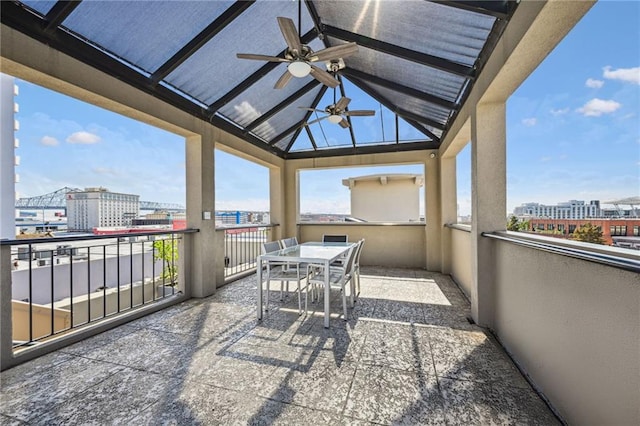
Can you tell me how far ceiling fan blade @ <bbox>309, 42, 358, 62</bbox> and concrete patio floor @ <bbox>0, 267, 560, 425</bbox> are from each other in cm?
284

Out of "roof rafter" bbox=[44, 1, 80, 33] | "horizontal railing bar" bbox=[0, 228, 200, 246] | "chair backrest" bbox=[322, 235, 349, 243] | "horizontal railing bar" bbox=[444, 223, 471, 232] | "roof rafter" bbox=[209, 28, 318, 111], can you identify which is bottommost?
"chair backrest" bbox=[322, 235, 349, 243]

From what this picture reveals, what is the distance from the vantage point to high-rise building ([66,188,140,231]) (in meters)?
3.67

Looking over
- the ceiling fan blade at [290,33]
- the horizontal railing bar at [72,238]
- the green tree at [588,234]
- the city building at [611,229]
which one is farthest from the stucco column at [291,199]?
the green tree at [588,234]

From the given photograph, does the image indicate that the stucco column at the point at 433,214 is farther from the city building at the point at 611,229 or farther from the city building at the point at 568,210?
the city building at the point at 611,229

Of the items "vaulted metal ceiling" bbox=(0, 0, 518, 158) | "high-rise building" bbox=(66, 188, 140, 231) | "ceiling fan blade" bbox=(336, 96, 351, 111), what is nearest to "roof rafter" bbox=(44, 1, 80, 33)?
"vaulted metal ceiling" bbox=(0, 0, 518, 158)

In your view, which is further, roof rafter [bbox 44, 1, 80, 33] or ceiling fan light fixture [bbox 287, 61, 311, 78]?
ceiling fan light fixture [bbox 287, 61, 311, 78]

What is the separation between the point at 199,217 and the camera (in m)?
4.07

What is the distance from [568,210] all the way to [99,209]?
19.4 feet

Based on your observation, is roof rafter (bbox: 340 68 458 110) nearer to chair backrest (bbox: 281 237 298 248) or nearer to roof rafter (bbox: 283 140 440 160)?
roof rafter (bbox: 283 140 440 160)

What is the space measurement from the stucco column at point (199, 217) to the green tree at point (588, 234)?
13.9ft

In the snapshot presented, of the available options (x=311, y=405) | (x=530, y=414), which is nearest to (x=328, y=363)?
(x=311, y=405)

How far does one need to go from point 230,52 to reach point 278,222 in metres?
3.88

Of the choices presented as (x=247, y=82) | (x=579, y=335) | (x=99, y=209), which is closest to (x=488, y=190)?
(x=579, y=335)

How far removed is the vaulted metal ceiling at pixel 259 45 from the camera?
2.38 metres
